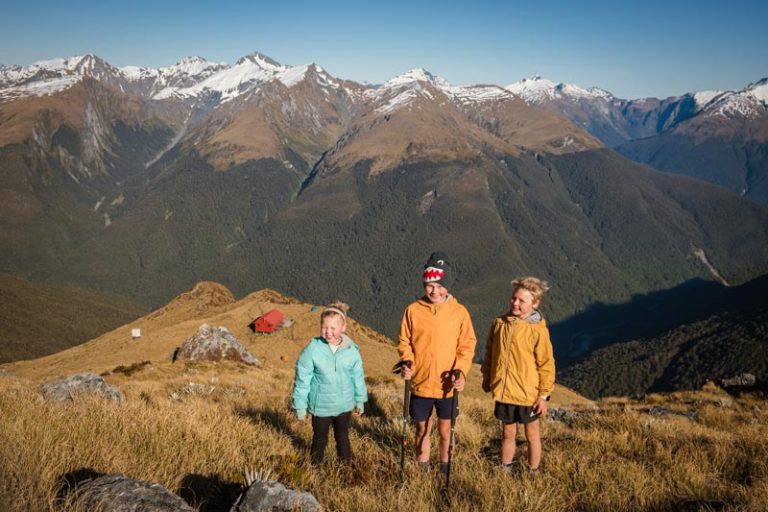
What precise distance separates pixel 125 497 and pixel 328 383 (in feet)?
10.6

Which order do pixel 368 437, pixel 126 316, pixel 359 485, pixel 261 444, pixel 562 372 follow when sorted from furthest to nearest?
1. pixel 562 372
2. pixel 126 316
3. pixel 368 437
4. pixel 261 444
5. pixel 359 485

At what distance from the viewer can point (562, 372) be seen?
171250 mm

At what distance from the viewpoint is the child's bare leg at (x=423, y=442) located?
702 centimetres

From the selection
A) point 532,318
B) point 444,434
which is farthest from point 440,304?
point 444,434

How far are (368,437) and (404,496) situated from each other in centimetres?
330

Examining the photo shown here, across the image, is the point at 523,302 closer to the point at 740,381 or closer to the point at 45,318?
the point at 740,381

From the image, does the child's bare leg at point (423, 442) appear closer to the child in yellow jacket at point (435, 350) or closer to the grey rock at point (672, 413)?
the child in yellow jacket at point (435, 350)

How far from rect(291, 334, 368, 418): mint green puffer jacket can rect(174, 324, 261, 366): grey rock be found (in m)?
29.9

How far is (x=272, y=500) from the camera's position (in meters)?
4.22

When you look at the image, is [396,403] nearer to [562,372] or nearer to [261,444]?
[261,444]

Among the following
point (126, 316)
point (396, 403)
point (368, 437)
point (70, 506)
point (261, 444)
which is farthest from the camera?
point (126, 316)

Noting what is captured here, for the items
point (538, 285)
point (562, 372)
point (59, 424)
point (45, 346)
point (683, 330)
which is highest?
point (538, 285)

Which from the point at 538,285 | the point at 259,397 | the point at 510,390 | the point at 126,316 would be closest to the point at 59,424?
the point at 510,390

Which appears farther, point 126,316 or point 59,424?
point 126,316
